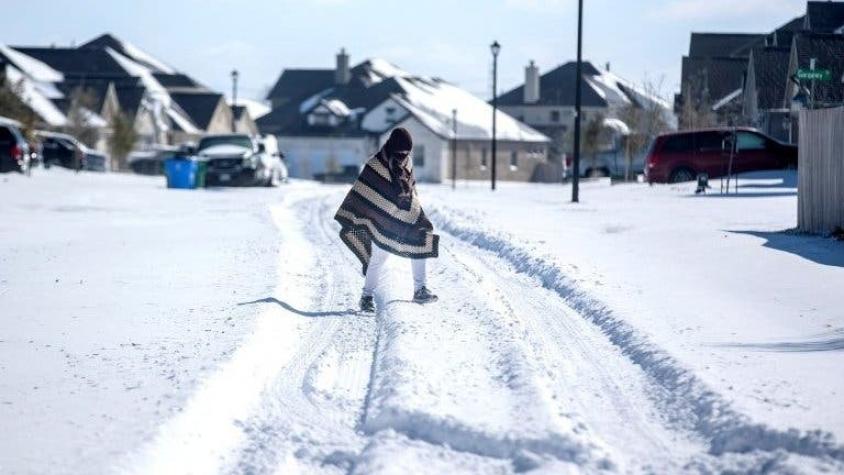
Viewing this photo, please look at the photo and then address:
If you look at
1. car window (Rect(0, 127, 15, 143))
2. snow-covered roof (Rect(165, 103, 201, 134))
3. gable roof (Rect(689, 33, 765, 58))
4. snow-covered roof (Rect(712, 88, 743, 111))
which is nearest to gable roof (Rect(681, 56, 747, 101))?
snow-covered roof (Rect(712, 88, 743, 111))

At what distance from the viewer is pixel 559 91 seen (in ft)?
308

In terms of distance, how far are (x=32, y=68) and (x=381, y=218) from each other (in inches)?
3029

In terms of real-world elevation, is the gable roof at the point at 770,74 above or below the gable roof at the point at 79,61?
below

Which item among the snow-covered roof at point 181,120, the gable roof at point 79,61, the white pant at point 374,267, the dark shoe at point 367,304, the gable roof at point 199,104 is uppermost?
the gable roof at point 79,61

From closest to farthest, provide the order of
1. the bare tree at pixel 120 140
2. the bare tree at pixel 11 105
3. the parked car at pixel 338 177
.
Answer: the bare tree at pixel 11 105, the bare tree at pixel 120 140, the parked car at pixel 338 177

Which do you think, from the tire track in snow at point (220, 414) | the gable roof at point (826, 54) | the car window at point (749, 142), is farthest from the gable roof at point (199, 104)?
the tire track in snow at point (220, 414)

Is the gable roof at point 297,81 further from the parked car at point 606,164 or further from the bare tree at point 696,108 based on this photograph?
the bare tree at point 696,108

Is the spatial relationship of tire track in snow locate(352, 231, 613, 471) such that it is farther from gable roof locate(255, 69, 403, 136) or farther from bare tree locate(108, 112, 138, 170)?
gable roof locate(255, 69, 403, 136)

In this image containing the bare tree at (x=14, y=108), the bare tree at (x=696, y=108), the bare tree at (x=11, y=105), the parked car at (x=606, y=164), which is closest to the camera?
the bare tree at (x=696, y=108)

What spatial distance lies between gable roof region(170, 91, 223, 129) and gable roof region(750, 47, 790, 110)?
53.7m

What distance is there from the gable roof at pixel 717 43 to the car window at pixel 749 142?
3285cm

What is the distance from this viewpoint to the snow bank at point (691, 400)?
18.1 ft

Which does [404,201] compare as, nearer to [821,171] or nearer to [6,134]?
[821,171]

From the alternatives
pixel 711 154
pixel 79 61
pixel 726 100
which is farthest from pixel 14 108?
pixel 79 61
